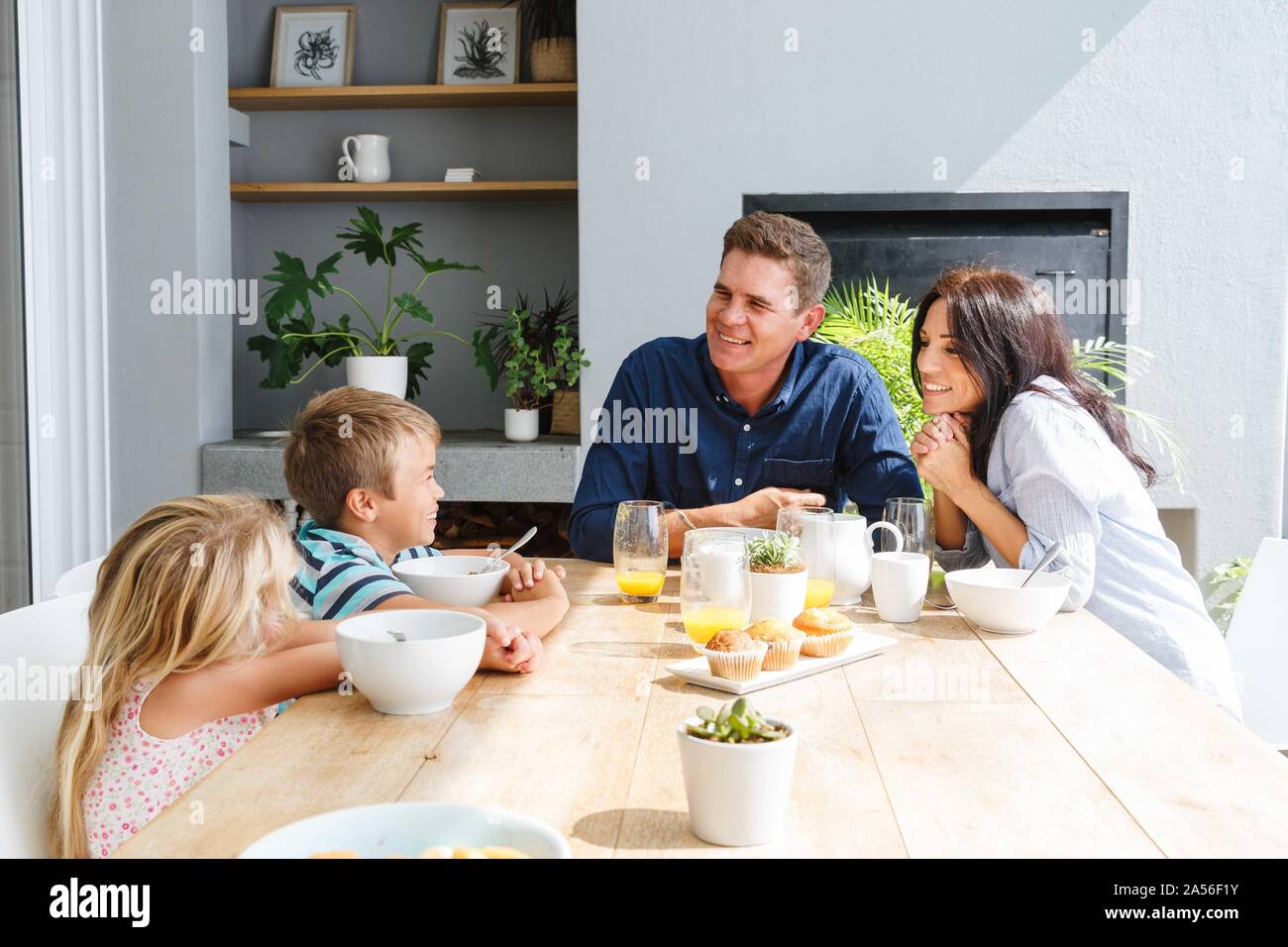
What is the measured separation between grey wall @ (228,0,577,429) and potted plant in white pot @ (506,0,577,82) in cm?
28

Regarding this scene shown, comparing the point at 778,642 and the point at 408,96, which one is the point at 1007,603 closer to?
the point at 778,642

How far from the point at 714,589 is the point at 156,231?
2.96 metres

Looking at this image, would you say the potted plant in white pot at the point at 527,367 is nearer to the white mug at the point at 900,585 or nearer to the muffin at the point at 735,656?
the white mug at the point at 900,585

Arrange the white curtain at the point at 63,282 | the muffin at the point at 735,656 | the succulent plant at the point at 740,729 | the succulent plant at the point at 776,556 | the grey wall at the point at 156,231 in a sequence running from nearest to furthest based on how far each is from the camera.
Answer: the succulent plant at the point at 740,729
the muffin at the point at 735,656
the succulent plant at the point at 776,556
the white curtain at the point at 63,282
the grey wall at the point at 156,231

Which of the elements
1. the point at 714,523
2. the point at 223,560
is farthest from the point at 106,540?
the point at 223,560

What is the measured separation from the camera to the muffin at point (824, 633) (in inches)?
48.9

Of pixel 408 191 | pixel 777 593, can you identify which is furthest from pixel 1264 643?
pixel 408 191

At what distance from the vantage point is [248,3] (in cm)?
407

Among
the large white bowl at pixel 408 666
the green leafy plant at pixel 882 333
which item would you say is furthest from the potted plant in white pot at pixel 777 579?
the green leafy plant at pixel 882 333

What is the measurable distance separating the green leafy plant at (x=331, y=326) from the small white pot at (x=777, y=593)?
239cm

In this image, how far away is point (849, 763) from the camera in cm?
93

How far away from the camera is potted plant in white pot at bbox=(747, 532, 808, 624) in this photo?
1343 mm

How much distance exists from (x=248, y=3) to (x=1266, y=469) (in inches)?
151
